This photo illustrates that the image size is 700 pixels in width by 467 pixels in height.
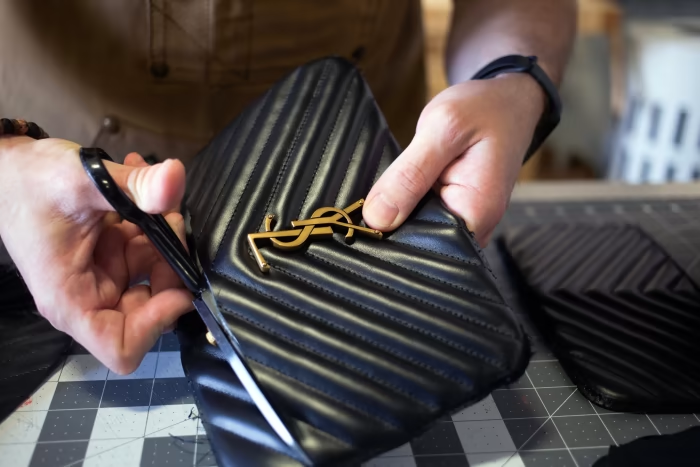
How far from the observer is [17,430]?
0.52m

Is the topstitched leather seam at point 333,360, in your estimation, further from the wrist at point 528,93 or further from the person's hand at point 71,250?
the wrist at point 528,93

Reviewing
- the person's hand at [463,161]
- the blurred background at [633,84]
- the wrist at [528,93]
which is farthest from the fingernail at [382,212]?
the blurred background at [633,84]

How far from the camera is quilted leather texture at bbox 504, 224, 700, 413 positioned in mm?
587

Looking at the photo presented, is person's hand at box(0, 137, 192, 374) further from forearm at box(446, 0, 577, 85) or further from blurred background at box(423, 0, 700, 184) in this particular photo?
blurred background at box(423, 0, 700, 184)

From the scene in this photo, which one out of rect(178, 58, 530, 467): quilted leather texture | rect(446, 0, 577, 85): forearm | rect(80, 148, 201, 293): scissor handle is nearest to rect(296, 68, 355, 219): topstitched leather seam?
rect(178, 58, 530, 467): quilted leather texture

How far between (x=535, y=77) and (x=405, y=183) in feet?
0.84

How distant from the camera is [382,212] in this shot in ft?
1.71

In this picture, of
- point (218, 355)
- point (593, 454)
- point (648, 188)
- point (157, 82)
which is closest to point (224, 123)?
point (157, 82)

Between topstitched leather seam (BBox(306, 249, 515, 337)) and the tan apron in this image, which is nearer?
topstitched leather seam (BBox(306, 249, 515, 337))

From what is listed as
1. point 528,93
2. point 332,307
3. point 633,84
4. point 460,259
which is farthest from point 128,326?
point 633,84

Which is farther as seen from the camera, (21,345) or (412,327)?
(21,345)

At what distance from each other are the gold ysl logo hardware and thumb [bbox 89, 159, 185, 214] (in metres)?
0.09

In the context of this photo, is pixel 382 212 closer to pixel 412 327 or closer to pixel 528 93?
pixel 412 327

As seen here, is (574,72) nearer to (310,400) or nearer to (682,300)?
(682,300)
